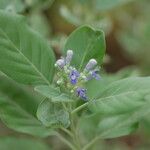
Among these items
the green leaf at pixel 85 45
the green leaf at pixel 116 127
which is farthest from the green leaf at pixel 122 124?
the green leaf at pixel 85 45

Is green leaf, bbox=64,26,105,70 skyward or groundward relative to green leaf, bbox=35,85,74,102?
skyward

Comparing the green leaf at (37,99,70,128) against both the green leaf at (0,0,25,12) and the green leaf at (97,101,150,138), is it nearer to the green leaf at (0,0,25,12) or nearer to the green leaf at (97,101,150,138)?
the green leaf at (97,101,150,138)

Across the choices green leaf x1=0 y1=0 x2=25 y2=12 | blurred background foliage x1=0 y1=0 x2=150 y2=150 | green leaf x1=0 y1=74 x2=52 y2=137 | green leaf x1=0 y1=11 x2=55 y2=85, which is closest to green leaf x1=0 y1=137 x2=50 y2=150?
blurred background foliage x1=0 y1=0 x2=150 y2=150

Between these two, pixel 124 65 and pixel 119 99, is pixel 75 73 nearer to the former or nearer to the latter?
pixel 119 99

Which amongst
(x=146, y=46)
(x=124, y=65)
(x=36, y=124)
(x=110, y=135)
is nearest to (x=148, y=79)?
(x=110, y=135)

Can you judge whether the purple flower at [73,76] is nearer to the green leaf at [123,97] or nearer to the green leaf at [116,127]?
the green leaf at [123,97]

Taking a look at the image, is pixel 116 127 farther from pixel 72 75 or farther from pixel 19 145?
pixel 19 145

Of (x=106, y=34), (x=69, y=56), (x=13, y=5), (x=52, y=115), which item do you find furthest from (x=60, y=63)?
(x=106, y=34)
